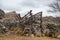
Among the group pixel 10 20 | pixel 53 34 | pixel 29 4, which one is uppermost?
pixel 29 4

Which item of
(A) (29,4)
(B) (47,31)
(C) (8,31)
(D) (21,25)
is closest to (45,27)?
(B) (47,31)

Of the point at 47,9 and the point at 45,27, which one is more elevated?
the point at 47,9

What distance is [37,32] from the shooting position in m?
20.0

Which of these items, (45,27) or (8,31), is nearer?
(8,31)

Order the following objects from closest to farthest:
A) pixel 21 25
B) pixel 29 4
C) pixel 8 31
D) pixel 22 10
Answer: pixel 8 31 → pixel 21 25 → pixel 22 10 → pixel 29 4

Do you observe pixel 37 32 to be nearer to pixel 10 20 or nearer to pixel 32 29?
pixel 32 29

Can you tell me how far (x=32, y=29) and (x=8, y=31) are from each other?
2.25 meters

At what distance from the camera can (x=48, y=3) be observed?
3525cm

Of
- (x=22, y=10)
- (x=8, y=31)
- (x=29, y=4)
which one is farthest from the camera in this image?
(x=29, y=4)

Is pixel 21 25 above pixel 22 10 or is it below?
below

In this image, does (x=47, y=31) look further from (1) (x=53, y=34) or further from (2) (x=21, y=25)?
(2) (x=21, y=25)

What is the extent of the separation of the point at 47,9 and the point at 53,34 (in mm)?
13486

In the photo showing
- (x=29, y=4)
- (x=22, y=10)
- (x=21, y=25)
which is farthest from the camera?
(x=29, y=4)

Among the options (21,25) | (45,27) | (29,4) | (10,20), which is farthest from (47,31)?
(29,4)
